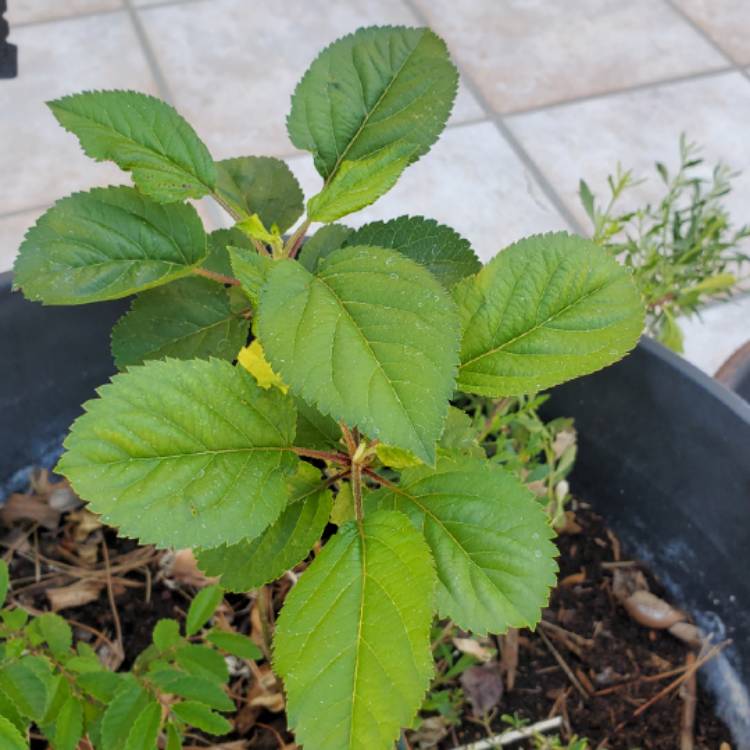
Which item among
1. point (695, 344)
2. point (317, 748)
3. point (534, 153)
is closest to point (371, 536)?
point (317, 748)

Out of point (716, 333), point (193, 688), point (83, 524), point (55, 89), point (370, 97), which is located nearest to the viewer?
point (370, 97)

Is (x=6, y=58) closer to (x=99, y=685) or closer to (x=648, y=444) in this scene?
(x=99, y=685)

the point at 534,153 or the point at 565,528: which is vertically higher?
the point at 534,153

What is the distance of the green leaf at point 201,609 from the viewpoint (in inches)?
37.0

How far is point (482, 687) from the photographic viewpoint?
3.84 feet

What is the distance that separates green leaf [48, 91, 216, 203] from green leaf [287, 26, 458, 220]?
0.30ft

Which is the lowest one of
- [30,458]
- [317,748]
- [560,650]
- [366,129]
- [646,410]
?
[560,650]

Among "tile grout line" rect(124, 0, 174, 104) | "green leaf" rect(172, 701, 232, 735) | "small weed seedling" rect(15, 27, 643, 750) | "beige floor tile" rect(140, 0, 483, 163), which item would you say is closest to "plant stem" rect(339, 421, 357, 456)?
"small weed seedling" rect(15, 27, 643, 750)

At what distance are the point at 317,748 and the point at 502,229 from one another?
5.14 feet

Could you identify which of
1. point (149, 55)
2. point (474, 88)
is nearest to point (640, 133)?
point (474, 88)

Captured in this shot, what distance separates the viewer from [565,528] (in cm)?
131

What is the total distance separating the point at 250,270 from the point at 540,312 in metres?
0.21

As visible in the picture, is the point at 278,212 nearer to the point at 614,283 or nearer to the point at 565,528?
the point at 614,283

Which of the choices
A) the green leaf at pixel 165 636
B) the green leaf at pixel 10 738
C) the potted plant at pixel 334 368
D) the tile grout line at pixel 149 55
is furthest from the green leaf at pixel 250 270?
the tile grout line at pixel 149 55
